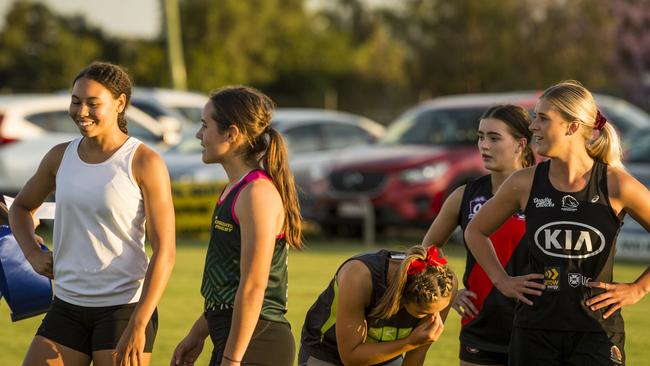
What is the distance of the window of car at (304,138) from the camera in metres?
17.6

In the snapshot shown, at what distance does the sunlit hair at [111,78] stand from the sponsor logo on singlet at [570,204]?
1779 millimetres

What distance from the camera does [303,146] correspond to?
58.2ft

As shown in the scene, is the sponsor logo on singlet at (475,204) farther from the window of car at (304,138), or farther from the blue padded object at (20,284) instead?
the window of car at (304,138)

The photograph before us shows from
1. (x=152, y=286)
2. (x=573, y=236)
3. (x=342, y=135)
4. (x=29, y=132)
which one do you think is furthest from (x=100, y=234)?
(x=342, y=135)

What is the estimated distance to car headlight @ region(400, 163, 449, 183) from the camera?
15359 millimetres

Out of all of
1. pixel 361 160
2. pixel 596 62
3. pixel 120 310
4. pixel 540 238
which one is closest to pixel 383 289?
pixel 540 238

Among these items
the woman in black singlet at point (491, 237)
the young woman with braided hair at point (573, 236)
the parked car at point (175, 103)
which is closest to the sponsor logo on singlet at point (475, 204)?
the woman in black singlet at point (491, 237)

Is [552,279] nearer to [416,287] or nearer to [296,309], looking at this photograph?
[416,287]

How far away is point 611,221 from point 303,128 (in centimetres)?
1322

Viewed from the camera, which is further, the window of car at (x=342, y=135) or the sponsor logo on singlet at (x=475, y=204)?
the window of car at (x=342, y=135)

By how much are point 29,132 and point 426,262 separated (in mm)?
13094

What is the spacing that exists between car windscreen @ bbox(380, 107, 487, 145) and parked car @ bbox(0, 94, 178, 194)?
10.9 feet

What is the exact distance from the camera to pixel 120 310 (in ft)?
16.2

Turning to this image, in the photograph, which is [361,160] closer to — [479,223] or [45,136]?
[45,136]
